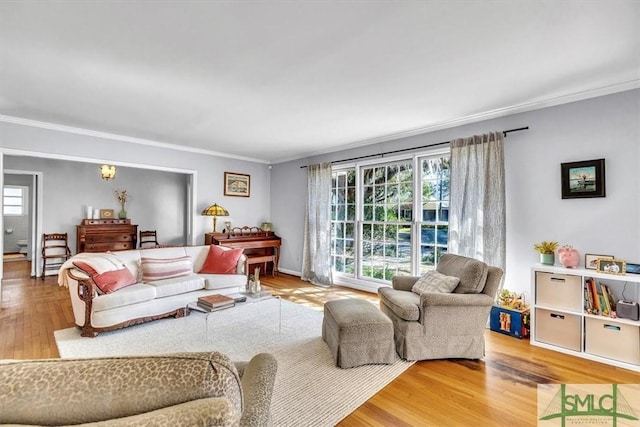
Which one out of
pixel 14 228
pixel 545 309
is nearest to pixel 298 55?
pixel 545 309

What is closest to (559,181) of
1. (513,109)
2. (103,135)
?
(513,109)

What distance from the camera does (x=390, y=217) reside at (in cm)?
485

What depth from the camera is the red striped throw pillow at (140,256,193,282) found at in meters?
3.76

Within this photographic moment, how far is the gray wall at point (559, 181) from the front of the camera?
2.84 metres

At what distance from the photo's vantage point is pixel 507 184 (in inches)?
140

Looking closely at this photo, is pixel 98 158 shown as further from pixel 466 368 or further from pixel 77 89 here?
pixel 466 368

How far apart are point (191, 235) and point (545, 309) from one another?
18.0 feet

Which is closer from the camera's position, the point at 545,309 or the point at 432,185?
the point at 545,309

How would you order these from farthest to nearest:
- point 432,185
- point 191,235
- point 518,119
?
point 191,235 → point 432,185 → point 518,119

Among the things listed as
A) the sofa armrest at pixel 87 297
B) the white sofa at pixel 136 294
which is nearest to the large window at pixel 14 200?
the white sofa at pixel 136 294

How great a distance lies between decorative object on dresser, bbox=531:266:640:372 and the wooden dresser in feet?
25.0

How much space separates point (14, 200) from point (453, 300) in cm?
1102

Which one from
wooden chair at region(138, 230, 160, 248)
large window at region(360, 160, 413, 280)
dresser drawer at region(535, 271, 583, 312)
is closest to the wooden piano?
large window at region(360, 160, 413, 280)

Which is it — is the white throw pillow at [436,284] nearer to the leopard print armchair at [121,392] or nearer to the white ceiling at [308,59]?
the white ceiling at [308,59]
